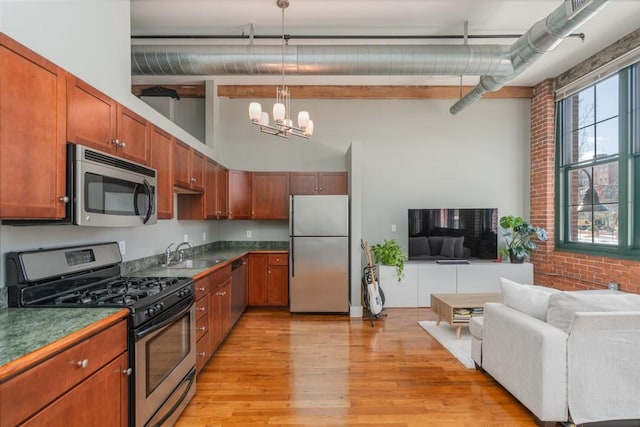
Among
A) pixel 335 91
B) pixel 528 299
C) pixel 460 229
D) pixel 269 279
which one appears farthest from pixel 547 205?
pixel 269 279

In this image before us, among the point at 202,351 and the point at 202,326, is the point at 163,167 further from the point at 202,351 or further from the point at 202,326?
the point at 202,351

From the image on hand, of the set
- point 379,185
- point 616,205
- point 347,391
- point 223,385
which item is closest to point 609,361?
point 347,391

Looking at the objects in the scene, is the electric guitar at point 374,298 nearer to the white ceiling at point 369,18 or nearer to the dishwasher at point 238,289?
the dishwasher at point 238,289

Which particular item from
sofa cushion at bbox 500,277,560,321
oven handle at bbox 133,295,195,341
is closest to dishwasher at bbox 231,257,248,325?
oven handle at bbox 133,295,195,341

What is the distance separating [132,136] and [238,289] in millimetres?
2409

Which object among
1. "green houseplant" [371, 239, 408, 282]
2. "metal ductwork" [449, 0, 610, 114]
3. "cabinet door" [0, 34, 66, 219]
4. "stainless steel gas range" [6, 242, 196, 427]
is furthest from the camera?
"green houseplant" [371, 239, 408, 282]

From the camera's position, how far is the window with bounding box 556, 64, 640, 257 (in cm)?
390

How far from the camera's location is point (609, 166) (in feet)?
13.8

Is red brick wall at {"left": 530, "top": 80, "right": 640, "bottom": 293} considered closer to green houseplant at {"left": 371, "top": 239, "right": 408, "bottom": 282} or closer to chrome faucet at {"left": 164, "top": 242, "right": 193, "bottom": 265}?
green houseplant at {"left": 371, "top": 239, "right": 408, "bottom": 282}

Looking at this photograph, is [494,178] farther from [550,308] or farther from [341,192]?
[550,308]

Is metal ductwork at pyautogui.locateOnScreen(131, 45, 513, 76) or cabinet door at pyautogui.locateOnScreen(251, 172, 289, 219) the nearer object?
metal ductwork at pyautogui.locateOnScreen(131, 45, 513, 76)

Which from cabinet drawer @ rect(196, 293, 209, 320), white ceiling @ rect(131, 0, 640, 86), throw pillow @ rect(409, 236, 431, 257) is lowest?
cabinet drawer @ rect(196, 293, 209, 320)

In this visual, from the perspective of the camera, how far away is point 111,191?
2012mm

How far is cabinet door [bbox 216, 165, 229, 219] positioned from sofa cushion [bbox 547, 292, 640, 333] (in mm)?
3856
